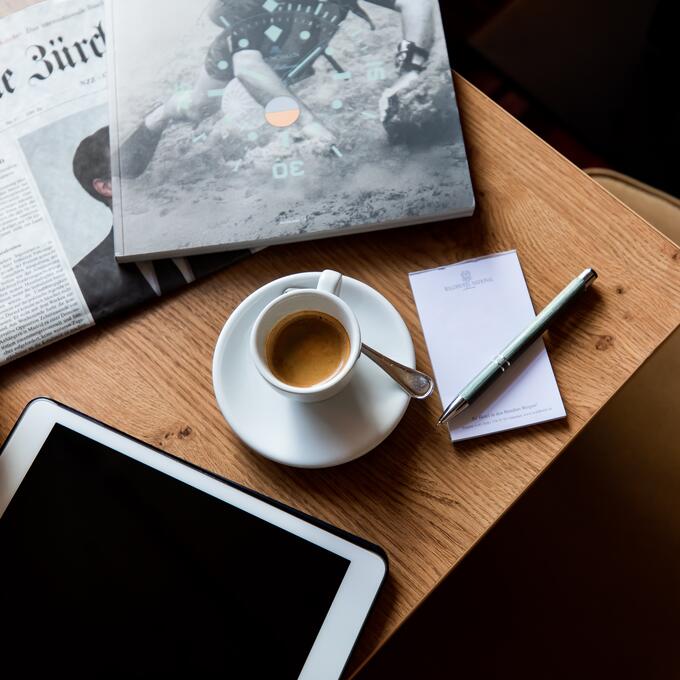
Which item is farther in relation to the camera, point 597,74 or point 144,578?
point 597,74

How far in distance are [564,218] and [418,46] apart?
0.20 metres

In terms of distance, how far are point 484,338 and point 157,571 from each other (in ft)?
1.07

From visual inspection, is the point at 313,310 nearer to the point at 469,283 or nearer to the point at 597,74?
the point at 469,283

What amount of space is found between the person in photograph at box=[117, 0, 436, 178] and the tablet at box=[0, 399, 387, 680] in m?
0.27

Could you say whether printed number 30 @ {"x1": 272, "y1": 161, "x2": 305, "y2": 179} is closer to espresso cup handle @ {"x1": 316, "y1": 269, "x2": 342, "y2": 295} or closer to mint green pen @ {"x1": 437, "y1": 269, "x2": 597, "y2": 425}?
espresso cup handle @ {"x1": 316, "y1": 269, "x2": 342, "y2": 295}

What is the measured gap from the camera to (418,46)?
0.60 m

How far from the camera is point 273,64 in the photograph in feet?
1.98

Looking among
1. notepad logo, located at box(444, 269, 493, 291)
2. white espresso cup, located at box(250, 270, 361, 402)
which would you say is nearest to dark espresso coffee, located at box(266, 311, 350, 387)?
white espresso cup, located at box(250, 270, 361, 402)

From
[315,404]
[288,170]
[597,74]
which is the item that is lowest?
[597,74]

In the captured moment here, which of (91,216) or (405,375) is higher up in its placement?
(91,216)

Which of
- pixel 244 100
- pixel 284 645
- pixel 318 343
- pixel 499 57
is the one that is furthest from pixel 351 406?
pixel 499 57

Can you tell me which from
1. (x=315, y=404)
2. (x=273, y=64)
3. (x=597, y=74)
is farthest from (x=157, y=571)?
(x=597, y=74)

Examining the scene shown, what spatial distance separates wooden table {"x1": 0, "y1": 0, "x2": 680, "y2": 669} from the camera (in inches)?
21.2

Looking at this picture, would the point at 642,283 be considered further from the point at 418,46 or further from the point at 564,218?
the point at 418,46
